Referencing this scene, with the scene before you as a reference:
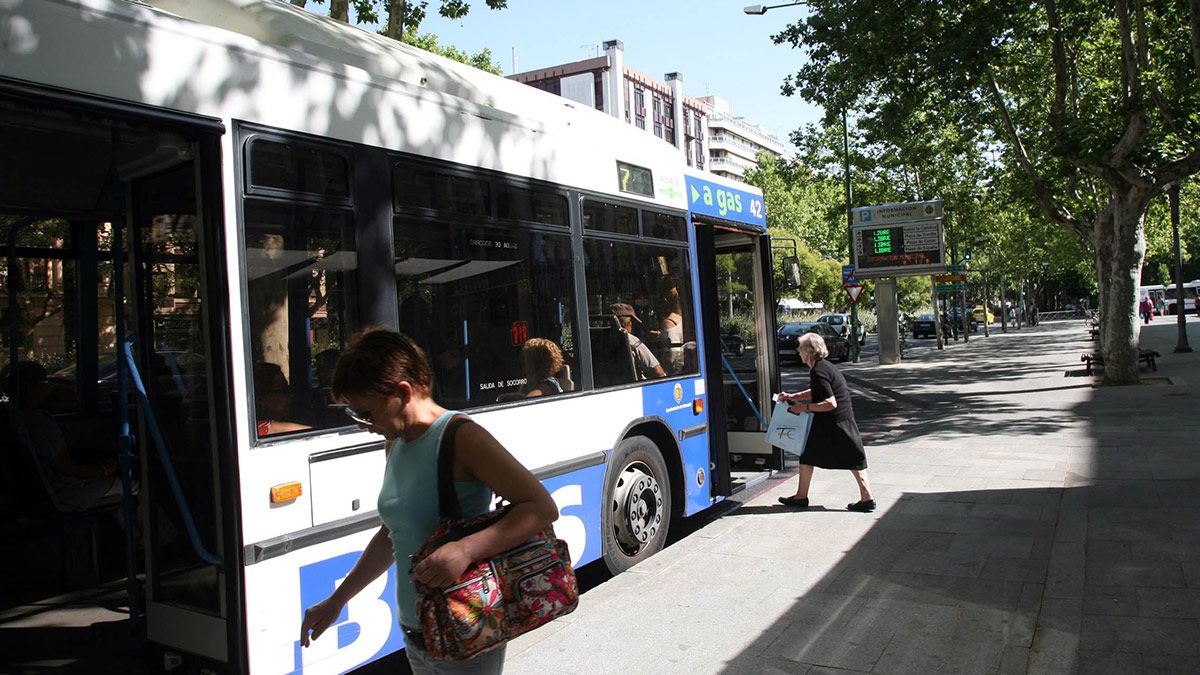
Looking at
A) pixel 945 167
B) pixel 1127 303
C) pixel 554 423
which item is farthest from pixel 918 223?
pixel 554 423

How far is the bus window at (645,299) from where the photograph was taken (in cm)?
593

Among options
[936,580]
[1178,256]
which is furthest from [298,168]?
[1178,256]

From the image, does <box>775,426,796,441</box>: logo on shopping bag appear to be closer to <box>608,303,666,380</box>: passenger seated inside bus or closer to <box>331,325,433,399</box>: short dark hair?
<box>608,303,666,380</box>: passenger seated inside bus

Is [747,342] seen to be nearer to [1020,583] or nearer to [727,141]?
[1020,583]

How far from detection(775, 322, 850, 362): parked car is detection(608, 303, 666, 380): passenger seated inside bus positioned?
80.6 feet

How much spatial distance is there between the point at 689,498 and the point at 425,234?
11.2 ft

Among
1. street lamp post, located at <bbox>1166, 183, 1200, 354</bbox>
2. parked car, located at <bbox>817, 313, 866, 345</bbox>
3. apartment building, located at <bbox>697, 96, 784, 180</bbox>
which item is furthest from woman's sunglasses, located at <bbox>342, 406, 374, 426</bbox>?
apartment building, located at <bbox>697, 96, 784, 180</bbox>

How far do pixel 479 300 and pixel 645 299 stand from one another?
199 centimetres

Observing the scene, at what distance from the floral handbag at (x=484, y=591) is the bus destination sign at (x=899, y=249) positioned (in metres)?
25.3

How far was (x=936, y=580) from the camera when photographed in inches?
223

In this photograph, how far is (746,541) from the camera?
22.4 ft

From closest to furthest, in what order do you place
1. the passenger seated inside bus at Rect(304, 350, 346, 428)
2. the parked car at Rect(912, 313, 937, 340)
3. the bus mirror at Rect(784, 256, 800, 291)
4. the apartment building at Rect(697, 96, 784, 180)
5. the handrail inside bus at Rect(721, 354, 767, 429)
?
the passenger seated inside bus at Rect(304, 350, 346, 428)
the handrail inside bus at Rect(721, 354, 767, 429)
the bus mirror at Rect(784, 256, 800, 291)
the parked car at Rect(912, 313, 937, 340)
the apartment building at Rect(697, 96, 784, 180)

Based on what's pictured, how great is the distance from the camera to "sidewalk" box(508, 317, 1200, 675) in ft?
14.8

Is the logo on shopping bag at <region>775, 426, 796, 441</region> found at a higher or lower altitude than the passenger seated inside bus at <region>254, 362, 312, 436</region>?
lower
